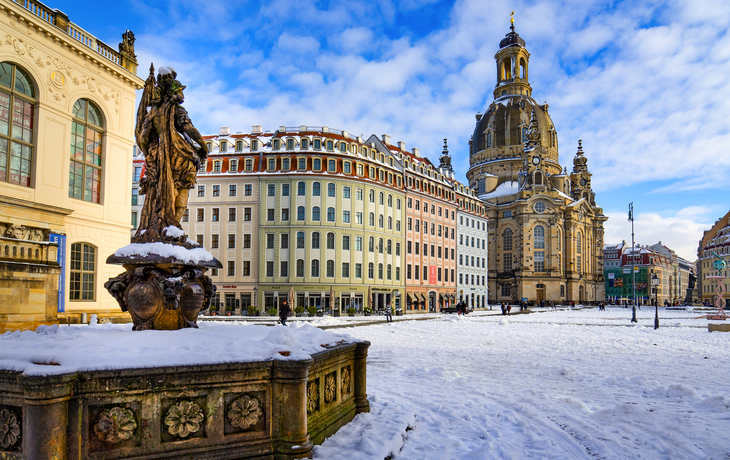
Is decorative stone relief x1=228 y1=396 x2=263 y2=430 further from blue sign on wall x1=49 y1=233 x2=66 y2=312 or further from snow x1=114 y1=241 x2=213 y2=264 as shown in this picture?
blue sign on wall x1=49 y1=233 x2=66 y2=312

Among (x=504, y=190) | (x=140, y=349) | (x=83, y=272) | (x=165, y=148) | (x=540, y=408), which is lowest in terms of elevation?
(x=540, y=408)

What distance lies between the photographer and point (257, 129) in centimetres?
5653

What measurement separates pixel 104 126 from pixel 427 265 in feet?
147

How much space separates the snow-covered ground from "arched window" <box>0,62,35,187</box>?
15658 mm

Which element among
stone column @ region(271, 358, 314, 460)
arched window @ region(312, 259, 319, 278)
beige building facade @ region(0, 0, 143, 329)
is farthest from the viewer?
arched window @ region(312, 259, 319, 278)

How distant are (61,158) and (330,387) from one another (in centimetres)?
2044

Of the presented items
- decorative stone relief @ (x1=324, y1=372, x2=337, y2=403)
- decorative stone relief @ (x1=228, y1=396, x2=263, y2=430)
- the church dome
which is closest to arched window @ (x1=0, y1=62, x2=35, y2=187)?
decorative stone relief @ (x1=324, y1=372, x2=337, y2=403)

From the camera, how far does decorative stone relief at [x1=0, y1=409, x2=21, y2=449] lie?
195 inches

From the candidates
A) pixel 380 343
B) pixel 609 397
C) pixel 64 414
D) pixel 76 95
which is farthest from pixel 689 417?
pixel 76 95

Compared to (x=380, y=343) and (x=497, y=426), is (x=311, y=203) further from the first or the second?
(x=497, y=426)

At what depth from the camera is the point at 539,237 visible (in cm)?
10500

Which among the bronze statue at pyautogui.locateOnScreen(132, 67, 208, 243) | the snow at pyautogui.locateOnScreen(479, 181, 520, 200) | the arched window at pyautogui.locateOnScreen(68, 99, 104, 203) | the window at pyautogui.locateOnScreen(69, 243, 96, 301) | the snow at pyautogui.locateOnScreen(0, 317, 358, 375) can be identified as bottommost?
the snow at pyautogui.locateOnScreen(0, 317, 358, 375)

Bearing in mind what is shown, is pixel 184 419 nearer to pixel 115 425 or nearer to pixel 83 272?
pixel 115 425

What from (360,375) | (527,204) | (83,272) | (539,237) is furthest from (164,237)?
(539,237)
